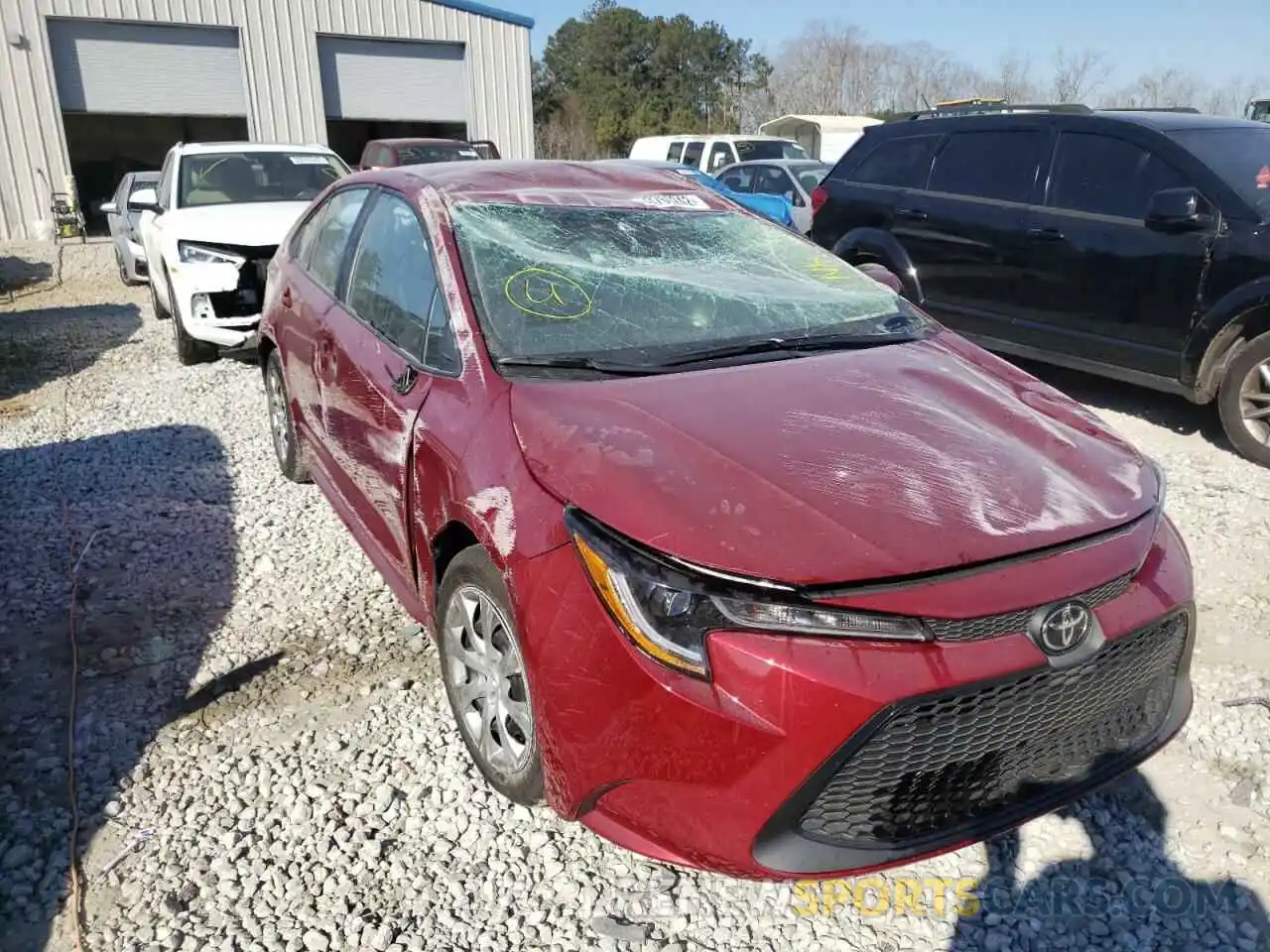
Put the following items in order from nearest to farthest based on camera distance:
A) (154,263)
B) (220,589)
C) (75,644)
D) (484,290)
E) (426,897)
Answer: (426,897), (484,290), (75,644), (220,589), (154,263)

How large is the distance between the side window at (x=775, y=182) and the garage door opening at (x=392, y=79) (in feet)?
35.6

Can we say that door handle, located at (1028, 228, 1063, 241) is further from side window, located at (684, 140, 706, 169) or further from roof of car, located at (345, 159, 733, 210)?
side window, located at (684, 140, 706, 169)

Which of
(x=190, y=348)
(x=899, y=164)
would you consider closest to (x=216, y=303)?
(x=190, y=348)

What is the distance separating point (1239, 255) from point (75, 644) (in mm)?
5751

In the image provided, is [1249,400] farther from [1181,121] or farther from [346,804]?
[346,804]

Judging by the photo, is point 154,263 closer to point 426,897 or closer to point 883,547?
point 426,897

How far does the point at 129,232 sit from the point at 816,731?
12532 millimetres

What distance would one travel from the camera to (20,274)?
14.7 metres

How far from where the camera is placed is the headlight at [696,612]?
6.29 ft

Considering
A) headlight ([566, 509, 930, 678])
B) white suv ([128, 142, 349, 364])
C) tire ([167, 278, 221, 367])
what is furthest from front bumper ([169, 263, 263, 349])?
headlight ([566, 509, 930, 678])

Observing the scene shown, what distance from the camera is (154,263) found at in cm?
823

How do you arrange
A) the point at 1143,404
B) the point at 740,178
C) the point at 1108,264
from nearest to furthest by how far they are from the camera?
the point at 1108,264 < the point at 1143,404 < the point at 740,178

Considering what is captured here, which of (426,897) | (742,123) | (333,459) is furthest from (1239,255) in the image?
(742,123)

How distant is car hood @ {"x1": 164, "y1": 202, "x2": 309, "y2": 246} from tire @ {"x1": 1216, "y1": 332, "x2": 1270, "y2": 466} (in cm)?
601
